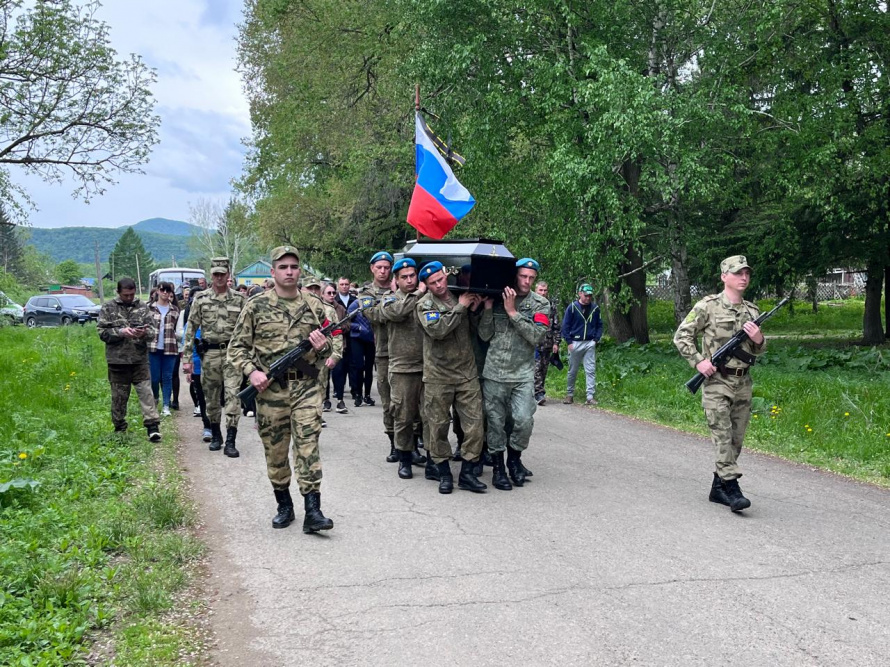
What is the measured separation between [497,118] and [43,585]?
49.0 feet

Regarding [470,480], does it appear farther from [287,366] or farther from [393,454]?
[287,366]

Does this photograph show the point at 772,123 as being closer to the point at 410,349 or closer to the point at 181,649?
the point at 410,349

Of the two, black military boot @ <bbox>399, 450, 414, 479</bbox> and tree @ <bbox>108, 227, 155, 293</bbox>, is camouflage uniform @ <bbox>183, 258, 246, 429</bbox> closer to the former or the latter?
black military boot @ <bbox>399, 450, 414, 479</bbox>

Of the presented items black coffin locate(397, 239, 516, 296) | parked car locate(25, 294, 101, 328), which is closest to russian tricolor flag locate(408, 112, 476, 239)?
black coffin locate(397, 239, 516, 296)

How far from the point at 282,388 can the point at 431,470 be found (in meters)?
2.32

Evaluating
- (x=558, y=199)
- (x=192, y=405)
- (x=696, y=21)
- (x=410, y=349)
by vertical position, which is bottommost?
(x=192, y=405)

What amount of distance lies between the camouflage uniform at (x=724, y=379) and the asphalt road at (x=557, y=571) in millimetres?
533

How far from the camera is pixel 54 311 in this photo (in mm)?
43188

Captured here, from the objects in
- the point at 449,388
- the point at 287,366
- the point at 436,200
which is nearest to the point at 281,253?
the point at 287,366

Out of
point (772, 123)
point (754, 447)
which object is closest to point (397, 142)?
point (772, 123)

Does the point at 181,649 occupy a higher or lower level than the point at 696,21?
lower

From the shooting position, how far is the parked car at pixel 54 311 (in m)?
42.8

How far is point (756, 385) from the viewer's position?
44.1 ft

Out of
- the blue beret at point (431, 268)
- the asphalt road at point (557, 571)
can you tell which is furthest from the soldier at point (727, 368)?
the blue beret at point (431, 268)
